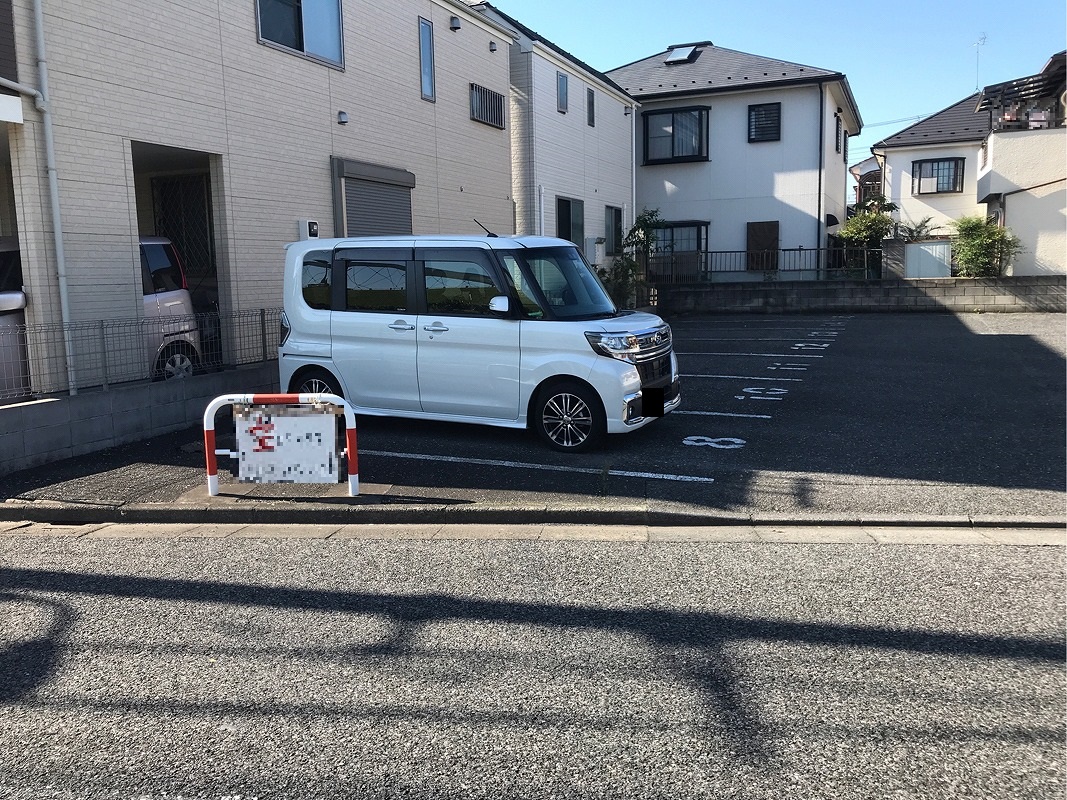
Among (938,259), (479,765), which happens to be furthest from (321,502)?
(938,259)

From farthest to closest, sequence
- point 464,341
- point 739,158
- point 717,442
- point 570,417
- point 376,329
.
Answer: point 739,158 → point 376,329 → point 717,442 → point 464,341 → point 570,417

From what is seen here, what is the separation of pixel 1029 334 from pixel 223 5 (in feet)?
48.3

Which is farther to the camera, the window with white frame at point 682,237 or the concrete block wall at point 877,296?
the window with white frame at point 682,237

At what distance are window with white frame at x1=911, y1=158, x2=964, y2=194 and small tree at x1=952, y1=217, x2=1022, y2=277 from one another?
12.1 meters

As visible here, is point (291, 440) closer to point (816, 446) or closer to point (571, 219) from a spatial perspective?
point (816, 446)

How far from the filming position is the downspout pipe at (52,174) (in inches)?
324

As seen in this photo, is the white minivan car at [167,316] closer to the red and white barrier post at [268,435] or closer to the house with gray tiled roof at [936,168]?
the red and white barrier post at [268,435]

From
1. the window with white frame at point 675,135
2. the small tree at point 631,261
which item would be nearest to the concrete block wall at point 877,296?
the small tree at point 631,261

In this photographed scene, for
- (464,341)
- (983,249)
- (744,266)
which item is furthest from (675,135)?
(464,341)

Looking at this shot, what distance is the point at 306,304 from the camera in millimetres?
8695

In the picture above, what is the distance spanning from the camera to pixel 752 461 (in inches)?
290

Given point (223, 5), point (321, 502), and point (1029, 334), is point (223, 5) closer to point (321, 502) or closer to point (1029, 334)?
point (321, 502)

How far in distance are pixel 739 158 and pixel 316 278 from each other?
1957cm

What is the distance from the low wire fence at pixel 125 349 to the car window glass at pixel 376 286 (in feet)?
7.20
